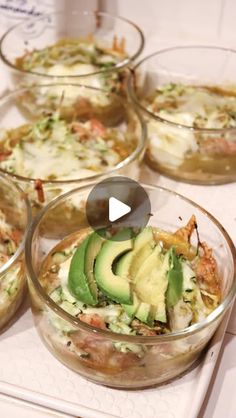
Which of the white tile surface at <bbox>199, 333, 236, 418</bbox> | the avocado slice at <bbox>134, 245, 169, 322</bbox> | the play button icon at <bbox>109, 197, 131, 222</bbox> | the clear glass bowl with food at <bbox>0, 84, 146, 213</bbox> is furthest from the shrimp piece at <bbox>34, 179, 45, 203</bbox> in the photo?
the white tile surface at <bbox>199, 333, 236, 418</bbox>

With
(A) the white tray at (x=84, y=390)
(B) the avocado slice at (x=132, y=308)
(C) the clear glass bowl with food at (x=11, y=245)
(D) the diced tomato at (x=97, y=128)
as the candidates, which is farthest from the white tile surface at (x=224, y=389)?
(D) the diced tomato at (x=97, y=128)

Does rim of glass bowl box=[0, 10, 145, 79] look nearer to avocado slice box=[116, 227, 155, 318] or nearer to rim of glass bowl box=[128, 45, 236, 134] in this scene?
rim of glass bowl box=[128, 45, 236, 134]

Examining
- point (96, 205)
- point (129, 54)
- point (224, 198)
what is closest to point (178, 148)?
point (224, 198)

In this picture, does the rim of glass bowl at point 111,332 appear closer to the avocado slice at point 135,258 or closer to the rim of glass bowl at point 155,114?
the avocado slice at point 135,258

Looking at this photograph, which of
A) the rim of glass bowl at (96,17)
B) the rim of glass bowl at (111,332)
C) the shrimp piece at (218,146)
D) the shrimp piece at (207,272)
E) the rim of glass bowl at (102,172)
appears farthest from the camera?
the rim of glass bowl at (96,17)

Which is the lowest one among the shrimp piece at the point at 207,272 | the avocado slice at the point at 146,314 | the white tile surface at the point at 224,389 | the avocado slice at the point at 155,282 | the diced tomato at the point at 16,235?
the white tile surface at the point at 224,389

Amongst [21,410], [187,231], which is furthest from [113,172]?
[21,410]
